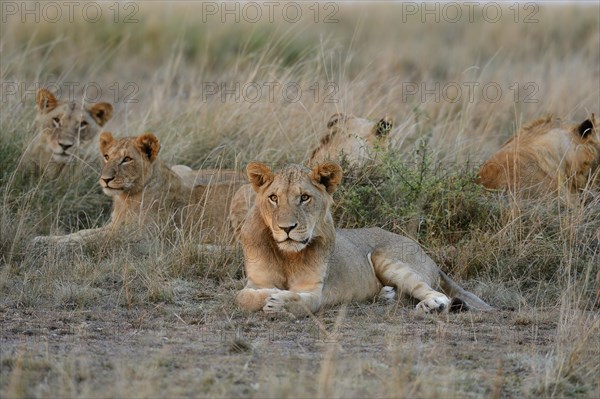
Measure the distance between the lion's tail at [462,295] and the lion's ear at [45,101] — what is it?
377cm

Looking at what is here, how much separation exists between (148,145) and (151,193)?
1.20 ft

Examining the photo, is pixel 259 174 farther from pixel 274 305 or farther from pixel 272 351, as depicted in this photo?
pixel 272 351

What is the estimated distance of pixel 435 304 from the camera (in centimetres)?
685

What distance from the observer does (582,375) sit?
5250mm

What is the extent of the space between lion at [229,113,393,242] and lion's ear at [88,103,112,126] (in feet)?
5.60

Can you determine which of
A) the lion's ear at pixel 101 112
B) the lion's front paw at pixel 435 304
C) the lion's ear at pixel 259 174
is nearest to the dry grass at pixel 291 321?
the lion's front paw at pixel 435 304

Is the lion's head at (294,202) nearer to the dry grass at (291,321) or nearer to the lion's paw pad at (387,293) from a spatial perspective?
the dry grass at (291,321)

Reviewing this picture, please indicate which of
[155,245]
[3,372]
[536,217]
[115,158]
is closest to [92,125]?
[115,158]

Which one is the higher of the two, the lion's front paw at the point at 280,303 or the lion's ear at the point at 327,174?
the lion's ear at the point at 327,174

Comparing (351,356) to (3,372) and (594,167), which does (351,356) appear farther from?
(594,167)

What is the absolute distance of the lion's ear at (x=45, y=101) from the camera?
9.52 m

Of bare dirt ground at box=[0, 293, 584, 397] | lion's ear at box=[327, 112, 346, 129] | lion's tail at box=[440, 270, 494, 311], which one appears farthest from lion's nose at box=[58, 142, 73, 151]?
lion's tail at box=[440, 270, 494, 311]

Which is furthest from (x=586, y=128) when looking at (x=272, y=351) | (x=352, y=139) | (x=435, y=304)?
(x=272, y=351)

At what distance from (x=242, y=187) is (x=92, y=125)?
1.75 meters
